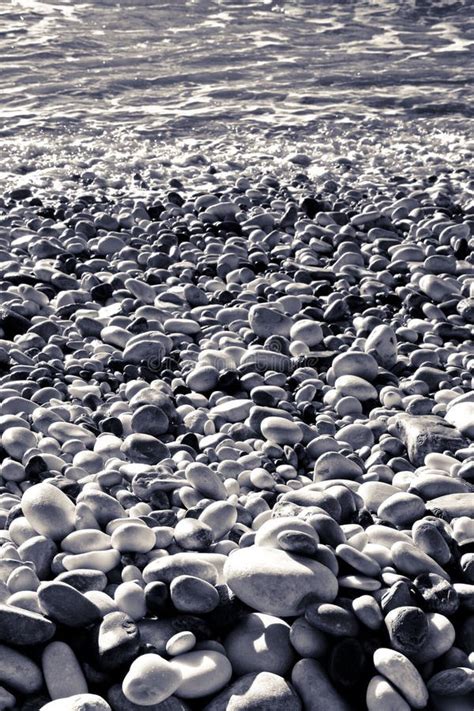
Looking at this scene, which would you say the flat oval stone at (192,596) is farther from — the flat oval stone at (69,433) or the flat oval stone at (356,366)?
the flat oval stone at (356,366)

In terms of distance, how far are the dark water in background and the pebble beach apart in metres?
2.95

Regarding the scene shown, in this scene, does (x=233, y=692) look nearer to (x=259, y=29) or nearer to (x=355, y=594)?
(x=355, y=594)

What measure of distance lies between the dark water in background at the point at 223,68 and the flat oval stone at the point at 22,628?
688cm

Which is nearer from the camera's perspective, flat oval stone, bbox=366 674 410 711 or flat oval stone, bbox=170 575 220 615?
flat oval stone, bbox=366 674 410 711

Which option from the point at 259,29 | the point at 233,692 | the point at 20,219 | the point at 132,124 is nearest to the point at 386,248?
the point at 20,219

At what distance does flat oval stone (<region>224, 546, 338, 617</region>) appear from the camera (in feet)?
6.56

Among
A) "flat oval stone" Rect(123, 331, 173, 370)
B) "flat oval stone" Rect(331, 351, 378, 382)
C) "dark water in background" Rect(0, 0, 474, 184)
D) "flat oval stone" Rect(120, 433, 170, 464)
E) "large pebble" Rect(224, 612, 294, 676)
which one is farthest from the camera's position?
"dark water in background" Rect(0, 0, 474, 184)

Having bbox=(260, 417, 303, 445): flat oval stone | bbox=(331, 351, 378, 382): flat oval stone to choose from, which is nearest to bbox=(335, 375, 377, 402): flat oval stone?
bbox=(331, 351, 378, 382): flat oval stone

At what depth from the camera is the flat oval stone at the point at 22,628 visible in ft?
6.07

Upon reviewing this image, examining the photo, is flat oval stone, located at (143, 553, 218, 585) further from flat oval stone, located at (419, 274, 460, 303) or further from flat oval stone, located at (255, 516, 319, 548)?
flat oval stone, located at (419, 274, 460, 303)

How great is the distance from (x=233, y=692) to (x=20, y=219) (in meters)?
4.73

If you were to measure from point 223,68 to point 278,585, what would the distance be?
418 inches

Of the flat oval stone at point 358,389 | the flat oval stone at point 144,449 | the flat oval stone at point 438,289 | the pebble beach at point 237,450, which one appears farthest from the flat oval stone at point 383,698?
the flat oval stone at point 438,289

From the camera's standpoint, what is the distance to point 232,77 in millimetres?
11305
